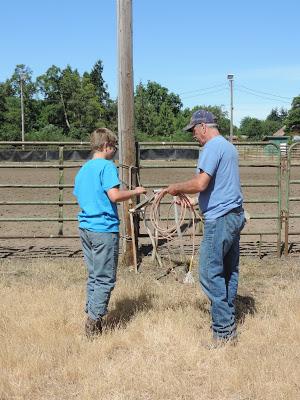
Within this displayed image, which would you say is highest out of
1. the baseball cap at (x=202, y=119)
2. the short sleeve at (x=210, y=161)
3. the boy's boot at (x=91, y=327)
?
the baseball cap at (x=202, y=119)

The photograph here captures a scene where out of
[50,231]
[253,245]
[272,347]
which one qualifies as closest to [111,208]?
[272,347]

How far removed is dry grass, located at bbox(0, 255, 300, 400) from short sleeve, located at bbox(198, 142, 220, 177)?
1400 mm

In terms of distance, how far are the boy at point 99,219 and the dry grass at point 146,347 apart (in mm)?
308

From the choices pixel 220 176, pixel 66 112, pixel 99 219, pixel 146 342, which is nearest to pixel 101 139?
pixel 99 219

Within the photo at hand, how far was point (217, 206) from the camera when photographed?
4.39 m

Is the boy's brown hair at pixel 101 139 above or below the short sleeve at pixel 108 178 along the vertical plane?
above

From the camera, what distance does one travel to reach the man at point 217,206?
431 centimetres

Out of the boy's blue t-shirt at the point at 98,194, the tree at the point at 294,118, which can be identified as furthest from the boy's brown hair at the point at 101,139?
the tree at the point at 294,118

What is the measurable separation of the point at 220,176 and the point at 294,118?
78165mm

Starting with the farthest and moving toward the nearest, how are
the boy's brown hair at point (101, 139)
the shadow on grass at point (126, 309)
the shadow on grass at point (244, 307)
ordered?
the shadow on grass at point (244, 307), the shadow on grass at point (126, 309), the boy's brown hair at point (101, 139)

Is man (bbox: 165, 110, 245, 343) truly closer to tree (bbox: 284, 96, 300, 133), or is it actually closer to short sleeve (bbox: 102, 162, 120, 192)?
short sleeve (bbox: 102, 162, 120, 192)

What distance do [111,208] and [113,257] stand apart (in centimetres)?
41

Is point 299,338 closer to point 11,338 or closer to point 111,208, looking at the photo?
point 111,208

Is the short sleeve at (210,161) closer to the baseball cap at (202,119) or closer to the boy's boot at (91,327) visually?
the baseball cap at (202,119)
